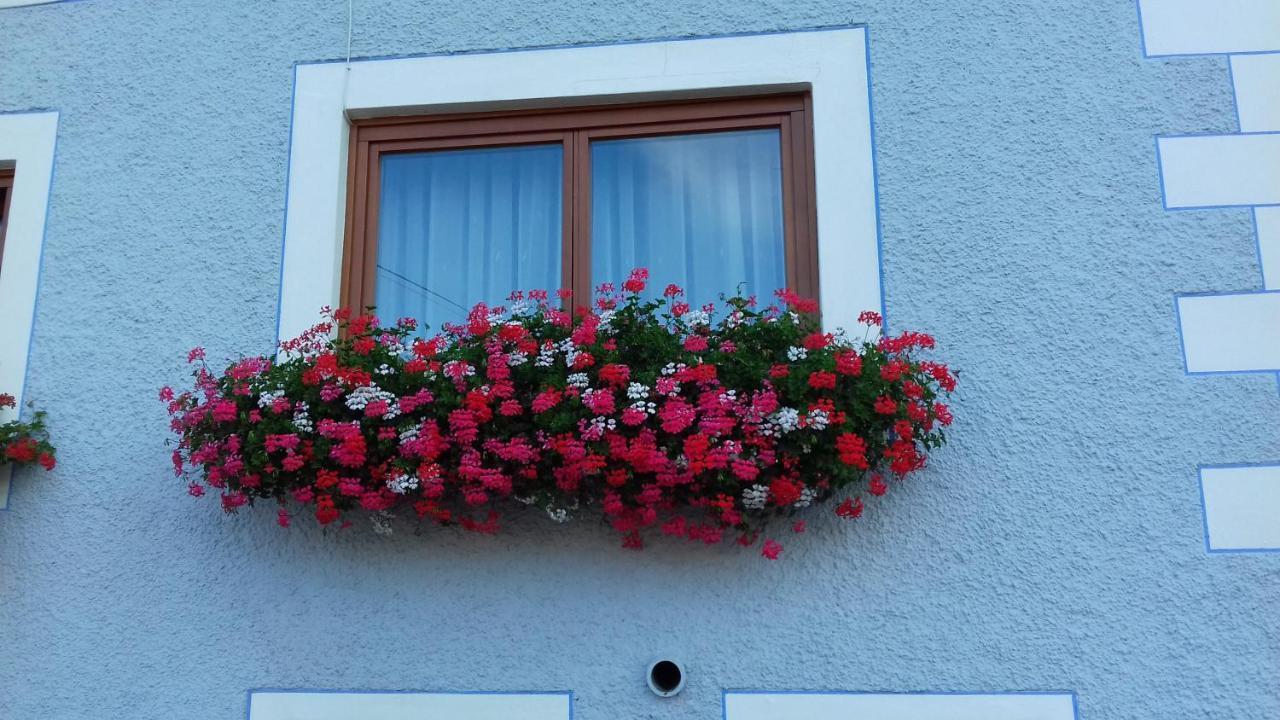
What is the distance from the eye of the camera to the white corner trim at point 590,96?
3836 millimetres

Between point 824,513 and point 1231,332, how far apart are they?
1423 millimetres

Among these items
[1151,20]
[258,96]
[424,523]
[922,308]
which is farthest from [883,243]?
[258,96]

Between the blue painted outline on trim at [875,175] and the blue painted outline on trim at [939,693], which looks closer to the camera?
the blue painted outline on trim at [939,693]

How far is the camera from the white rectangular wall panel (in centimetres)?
376

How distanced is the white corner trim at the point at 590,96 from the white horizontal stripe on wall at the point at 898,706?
1.22 metres

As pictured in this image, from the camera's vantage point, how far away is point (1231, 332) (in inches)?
141

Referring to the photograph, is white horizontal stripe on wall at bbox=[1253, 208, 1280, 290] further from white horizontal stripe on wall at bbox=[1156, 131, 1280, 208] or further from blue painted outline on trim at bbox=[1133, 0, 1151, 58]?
blue painted outline on trim at bbox=[1133, 0, 1151, 58]

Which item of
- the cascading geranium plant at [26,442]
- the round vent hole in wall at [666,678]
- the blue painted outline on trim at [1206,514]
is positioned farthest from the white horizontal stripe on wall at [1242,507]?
the cascading geranium plant at [26,442]

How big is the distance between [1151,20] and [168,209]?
359 centimetres

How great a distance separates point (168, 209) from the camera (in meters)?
4.18

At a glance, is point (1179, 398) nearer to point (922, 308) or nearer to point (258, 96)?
point (922, 308)

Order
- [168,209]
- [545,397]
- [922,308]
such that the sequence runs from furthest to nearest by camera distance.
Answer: [168,209], [922,308], [545,397]

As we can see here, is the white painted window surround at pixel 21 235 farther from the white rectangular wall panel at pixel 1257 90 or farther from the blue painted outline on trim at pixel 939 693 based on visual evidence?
the white rectangular wall panel at pixel 1257 90

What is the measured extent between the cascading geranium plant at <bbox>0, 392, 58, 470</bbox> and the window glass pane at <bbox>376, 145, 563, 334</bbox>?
123 cm
